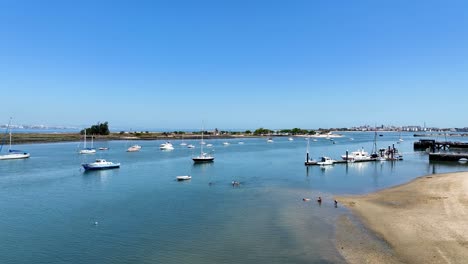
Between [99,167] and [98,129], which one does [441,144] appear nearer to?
[99,167]

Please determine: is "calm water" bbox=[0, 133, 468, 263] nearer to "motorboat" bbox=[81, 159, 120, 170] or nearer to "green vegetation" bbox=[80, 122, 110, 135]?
"motorboat" bbox=[81, 159, 120, 170]

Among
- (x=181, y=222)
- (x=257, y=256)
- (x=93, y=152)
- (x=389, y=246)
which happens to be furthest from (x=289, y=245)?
(x=93, y=152)

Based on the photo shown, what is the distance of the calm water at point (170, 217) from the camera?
852 inches

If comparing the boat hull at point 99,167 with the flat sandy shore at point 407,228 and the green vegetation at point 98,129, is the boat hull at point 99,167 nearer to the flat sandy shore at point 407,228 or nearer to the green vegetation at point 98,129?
the flat sandy shore at point 407,228

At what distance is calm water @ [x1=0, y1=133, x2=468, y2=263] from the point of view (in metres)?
21.6

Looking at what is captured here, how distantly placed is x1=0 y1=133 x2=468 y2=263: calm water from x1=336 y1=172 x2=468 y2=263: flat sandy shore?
1625mm

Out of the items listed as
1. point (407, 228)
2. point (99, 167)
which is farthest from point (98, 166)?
point (407, 228)

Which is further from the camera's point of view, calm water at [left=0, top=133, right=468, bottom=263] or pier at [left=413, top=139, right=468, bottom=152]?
pier at [left=413, top=139, right=468, bottom=152]

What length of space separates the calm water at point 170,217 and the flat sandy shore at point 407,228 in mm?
1625

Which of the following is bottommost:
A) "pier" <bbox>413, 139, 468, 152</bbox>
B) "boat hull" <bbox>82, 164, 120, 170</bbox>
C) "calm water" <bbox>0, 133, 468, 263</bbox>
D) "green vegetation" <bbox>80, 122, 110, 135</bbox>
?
"calm water" <bbox>0, 133, 468, 263</bbox>

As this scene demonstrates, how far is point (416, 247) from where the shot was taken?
21703mm

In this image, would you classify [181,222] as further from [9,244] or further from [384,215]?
[384,215]

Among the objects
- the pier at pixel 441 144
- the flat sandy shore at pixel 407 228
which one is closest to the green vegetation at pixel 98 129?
the pier at pixel 441 144

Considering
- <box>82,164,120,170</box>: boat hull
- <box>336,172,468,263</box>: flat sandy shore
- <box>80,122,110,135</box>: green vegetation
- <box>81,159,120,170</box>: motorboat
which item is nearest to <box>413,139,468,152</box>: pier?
<box>336,172,468,263</box>: flat sandy shore
